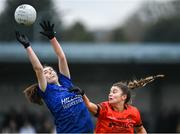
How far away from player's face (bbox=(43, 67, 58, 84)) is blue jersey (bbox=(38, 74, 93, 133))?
84 mm

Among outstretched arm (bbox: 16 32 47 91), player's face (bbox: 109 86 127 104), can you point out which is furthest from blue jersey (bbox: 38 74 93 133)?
player's face (bbox: 109 86 127 104)

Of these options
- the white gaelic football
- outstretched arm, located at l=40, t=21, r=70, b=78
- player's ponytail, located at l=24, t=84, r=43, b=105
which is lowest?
player's ponytail, located at l=24, t=84, r=43, b=105

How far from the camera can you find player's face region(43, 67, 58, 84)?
425 inches

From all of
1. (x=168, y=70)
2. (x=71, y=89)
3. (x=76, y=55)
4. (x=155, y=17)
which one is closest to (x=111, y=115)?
(x=71, y=89)

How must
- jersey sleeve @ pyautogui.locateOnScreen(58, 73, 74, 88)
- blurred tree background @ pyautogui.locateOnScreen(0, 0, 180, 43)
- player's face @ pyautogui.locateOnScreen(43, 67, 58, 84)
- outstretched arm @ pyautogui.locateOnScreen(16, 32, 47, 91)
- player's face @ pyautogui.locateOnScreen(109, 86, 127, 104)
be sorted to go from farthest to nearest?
1. blurred tree background @ pyautogui.locateOnScreen(0, 0, 180, 43)
2. jersey sleeve @ pyautogui.locateOnScreen(58, 73, 74, 88)
3. player's face @ pyautogui.locateOnScreen(43, 67, 58, 84)
4. player's face @ pyautogui.locateOnScreen(109, 86, 127, 104)
5. outstretched arm @ pyautogui.locateOnScreen(16, 32, 47, 91)

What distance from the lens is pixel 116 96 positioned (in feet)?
34.9

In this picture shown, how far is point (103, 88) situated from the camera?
30.7 m

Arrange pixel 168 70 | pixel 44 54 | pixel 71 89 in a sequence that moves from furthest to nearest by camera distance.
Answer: pixel 168 70
pixel 44 54
pixel 71 89

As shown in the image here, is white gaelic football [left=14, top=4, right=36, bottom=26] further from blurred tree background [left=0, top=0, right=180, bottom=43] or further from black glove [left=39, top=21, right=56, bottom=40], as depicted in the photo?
blurred tree background [left=0, top=0, right=180, bottom=43]

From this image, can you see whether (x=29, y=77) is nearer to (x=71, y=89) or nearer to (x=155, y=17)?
(x=71, y=89)

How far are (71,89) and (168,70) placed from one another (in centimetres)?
2073

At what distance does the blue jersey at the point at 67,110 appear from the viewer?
34.8ft

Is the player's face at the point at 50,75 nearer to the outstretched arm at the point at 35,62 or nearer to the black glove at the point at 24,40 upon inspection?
the outstretched arm at the point at 35,62

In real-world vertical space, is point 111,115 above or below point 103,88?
above
